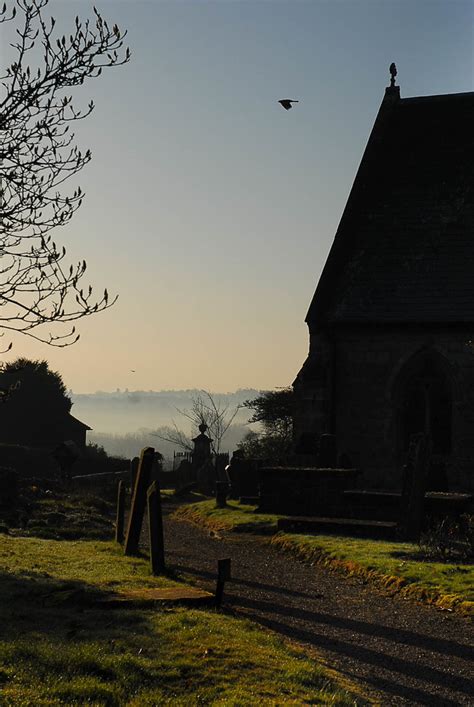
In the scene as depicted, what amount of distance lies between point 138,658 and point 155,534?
4834 millimetres

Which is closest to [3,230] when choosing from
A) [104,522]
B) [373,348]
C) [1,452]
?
[104,522]

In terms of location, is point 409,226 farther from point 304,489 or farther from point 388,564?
A: point 388,564

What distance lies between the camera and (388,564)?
43.9 feet

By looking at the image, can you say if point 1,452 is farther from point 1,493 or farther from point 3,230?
point 3,230

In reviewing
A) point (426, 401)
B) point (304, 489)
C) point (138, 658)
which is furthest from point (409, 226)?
point (138, 658)

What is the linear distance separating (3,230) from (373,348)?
46.0 feet

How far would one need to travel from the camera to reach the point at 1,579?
11.2 m

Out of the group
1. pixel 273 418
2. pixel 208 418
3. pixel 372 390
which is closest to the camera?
pixel 372 390

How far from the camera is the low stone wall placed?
1933 cm

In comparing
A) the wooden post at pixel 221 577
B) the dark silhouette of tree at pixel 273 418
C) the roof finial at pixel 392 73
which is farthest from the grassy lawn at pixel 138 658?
the dark silhouette of tree at pixel 273 418

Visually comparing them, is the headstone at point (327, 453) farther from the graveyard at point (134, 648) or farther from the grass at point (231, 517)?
the graveyard at point (134, 648)

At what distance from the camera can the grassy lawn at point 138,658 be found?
22.5ft

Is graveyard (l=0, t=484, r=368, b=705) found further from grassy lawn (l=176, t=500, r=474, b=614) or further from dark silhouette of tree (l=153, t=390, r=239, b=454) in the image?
dark silhouette of tree (l=153, t=390, r=239, b=454)

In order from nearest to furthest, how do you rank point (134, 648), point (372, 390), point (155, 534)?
point (134, 648), point (155, 534), point (372, 390)
